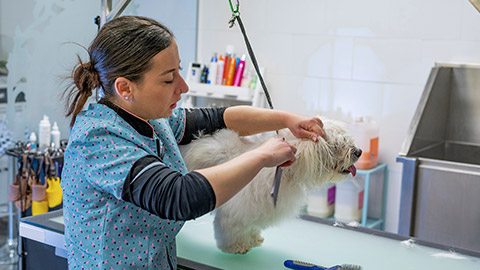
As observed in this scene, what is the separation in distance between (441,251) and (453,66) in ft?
6.29

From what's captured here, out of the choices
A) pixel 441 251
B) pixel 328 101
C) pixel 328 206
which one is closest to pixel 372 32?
pixel 328 101

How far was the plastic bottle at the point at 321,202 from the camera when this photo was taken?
335cm

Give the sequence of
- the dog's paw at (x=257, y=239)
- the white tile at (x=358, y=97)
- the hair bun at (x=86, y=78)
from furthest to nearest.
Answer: the white tile at (x=358, y=97)
the dog's paw at (x=257, y=239)
the hair bun at (x=86, y=78)

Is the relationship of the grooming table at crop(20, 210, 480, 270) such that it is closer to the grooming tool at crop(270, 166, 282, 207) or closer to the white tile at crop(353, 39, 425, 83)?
the grooming tool at crop(270, 166, 282, 207)

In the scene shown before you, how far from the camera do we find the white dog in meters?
1.37

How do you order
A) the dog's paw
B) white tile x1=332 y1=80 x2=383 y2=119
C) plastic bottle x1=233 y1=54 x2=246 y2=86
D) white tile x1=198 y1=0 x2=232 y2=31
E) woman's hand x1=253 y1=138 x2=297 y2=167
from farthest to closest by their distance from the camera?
white tile x1=198 y1=0 x2=232 y2=31 → plastic bottle x1=233 y1=54 x2=246 y2=86 → white tile x1=332 y1=80 x2=383 y2=119 → the dog's paw → woman's hand x1=253 y1=138 x2=297 y2=167

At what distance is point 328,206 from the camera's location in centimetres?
341

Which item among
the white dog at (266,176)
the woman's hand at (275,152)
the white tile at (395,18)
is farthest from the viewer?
the white tile at (395,18)

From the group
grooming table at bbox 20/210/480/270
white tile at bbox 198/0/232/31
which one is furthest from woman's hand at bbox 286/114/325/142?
white tile at bbox 198/0/232/31

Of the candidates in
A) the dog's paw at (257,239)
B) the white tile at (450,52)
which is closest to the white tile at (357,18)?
the white tile at (450,52)

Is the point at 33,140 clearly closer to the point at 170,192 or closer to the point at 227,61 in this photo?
the point at 227,61

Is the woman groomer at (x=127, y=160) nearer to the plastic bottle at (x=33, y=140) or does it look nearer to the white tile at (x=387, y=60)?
the plastic bottle at (x=33, y=140)

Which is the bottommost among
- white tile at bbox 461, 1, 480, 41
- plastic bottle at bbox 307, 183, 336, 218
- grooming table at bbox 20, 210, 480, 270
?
plastic bottle at bbox 307, 183, 336, 218

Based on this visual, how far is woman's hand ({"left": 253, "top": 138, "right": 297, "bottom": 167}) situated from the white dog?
0.54 ft
